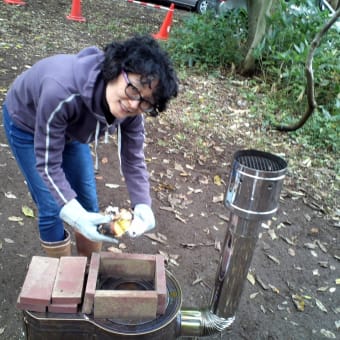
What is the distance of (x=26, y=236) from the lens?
313cm

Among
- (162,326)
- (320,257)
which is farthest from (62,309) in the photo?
(320,257)

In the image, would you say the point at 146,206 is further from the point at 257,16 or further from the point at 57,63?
the point at 257,16

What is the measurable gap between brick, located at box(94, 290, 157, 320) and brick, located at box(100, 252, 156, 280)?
0.21 metres

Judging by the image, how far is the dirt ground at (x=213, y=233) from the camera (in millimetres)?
2854

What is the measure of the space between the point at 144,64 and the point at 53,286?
1.07 m

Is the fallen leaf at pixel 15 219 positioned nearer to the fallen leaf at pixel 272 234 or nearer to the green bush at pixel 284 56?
the fallen leaf at pixel 272 234

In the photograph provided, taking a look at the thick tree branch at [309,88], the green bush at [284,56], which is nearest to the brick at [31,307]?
the thick tree branch at [309,88]

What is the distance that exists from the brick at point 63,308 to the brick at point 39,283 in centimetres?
3

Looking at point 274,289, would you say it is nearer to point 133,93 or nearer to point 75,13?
point 133,93

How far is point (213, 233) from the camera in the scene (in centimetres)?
357

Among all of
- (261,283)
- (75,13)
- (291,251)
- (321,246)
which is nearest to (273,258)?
(291,251)

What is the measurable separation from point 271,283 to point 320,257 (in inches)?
25.6

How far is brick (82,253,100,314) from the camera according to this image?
68.6 inches

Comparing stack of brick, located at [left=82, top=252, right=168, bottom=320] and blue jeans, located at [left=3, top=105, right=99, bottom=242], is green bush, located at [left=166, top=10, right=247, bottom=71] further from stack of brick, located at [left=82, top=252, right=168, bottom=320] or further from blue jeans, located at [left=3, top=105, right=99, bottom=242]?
stack of brick, located at [left=82, top=252, right=168, bottom=320]
